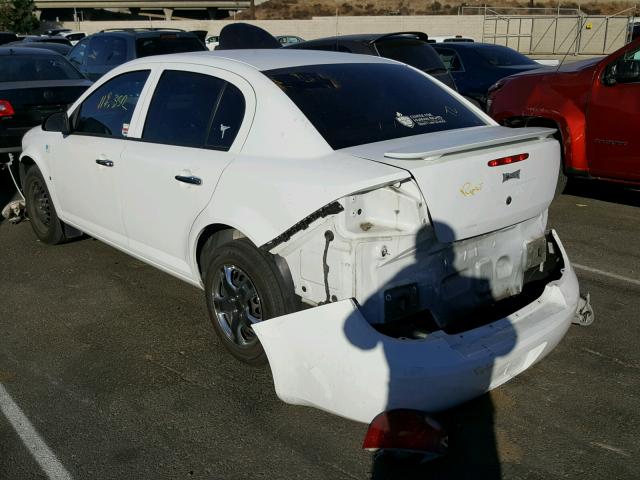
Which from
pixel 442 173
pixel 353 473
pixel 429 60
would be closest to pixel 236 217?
pixel 442 173

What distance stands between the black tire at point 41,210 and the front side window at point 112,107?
0.99 meters

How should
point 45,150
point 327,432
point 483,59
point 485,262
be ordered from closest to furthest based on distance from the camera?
point 327,432 → point 485,262 → point 45,150 → point 483,59

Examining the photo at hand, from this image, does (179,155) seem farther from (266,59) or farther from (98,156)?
(98,156)

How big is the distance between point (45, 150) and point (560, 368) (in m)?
4.36

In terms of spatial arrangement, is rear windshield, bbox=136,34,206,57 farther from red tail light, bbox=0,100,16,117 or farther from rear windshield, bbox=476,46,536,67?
rear windshield, bbox=476,46,536,67

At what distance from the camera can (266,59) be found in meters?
4.26

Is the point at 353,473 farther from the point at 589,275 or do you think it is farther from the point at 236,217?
the point at 589,275

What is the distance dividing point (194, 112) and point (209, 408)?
1789 mm

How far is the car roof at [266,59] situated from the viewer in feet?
13.5

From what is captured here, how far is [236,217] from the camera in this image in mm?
3646

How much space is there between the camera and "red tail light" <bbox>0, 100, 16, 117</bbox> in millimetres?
7840

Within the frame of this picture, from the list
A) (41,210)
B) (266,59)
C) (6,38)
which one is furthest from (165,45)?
(6,38)

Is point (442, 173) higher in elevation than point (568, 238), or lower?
higher

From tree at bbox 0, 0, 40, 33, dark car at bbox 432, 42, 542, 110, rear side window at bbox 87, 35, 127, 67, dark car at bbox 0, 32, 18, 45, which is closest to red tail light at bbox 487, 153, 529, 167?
dark car at bbox 432, 42, 542, 110
